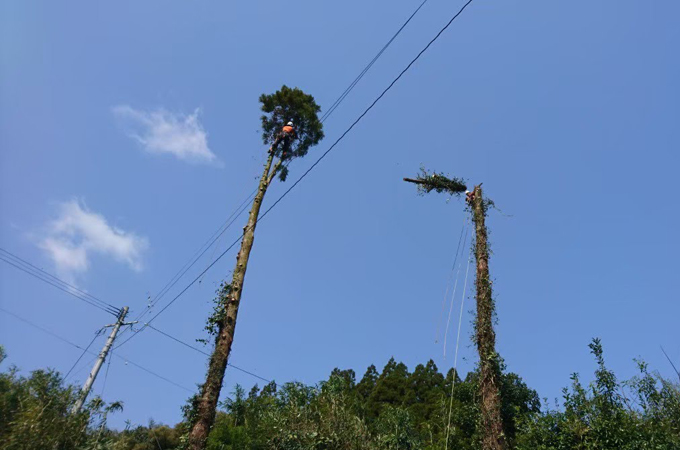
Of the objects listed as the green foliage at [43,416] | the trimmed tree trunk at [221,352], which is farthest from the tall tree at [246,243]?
the green foliage at [43,416]

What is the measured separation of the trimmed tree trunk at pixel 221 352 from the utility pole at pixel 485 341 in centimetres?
548

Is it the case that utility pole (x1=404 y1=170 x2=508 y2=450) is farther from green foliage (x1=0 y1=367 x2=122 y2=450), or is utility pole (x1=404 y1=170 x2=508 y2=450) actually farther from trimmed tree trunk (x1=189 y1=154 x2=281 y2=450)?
green foliage (x1=0 y1=367 x2=122 y2=450)

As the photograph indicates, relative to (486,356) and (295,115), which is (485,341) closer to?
(486,356)

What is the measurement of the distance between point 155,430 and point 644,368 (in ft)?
128

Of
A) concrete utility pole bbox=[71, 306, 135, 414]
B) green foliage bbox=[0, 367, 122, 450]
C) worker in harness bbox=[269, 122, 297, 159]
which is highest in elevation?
worker in harness bbox=[269, 122, 297, 159]

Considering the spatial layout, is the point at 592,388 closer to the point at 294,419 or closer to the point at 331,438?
the point at 331,438

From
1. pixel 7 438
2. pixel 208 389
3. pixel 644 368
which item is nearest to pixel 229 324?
pixel 208 389

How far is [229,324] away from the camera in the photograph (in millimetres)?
9477

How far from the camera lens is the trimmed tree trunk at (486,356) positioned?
734 cm

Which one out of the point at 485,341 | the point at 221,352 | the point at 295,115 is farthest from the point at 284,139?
the point at 485,341

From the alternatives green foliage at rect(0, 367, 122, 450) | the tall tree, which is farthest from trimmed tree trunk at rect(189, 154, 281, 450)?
green foliage at rect(0, 367, 122, 450)

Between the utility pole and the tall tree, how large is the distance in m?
5.51

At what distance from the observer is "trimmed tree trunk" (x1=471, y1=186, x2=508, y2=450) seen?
734cm

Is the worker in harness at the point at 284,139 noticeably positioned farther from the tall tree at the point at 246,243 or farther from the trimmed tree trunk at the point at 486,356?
the trimmed tree trunk at the point at 486,356
